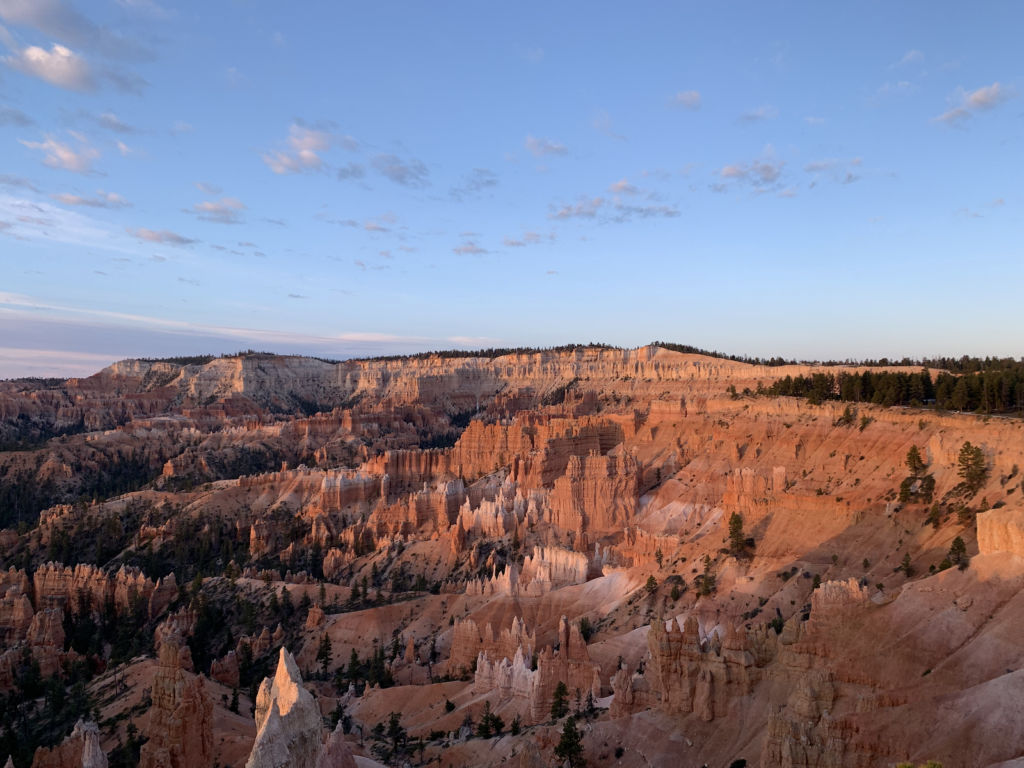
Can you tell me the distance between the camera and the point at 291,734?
1700 cm

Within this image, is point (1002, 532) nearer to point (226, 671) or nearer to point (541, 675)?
point (541, 675)

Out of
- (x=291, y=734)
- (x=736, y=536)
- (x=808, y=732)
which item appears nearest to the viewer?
(x=291, y=734)

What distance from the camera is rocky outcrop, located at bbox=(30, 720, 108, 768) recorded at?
23641 millimetres

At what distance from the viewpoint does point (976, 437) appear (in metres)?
40.9

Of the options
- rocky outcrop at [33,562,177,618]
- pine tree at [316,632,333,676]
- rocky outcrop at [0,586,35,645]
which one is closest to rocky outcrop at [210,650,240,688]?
pine tree at [316,632,333,676]

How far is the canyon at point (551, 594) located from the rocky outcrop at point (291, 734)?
70mm

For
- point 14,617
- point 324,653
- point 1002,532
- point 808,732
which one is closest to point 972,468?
point 1002,532

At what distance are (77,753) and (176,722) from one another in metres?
3.64

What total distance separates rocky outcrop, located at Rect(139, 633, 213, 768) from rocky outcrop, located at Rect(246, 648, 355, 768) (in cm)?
812

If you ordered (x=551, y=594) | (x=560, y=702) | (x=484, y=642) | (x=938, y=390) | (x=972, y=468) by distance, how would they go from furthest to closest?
(x=938, y=390) → (x=551, y=594) → (x=484, y=642) → (x=972, y=468) → (x=560, y=702)

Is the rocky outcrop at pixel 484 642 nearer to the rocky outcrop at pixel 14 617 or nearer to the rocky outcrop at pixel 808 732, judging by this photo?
the rocky outcrop at pixel 808 732

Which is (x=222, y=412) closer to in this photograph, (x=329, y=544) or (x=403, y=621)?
(x=329, y=544)

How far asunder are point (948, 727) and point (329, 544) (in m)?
64.9

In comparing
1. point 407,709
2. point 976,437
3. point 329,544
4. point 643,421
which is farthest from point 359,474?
point 976,437
